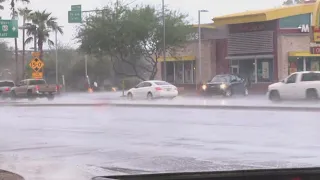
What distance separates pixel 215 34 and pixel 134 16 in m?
7.71

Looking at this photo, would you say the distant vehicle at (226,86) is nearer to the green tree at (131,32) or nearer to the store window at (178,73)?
the green tree at (131,32)

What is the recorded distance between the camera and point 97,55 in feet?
180

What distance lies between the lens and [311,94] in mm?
30672

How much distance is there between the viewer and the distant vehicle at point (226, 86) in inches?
1649

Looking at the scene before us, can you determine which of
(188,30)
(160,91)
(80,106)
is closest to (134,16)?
(188,30)

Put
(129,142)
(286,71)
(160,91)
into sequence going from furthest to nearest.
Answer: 1. (286,71)
2. (160,91)
3. (129,142)

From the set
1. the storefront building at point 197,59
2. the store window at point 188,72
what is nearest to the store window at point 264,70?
the storefront building at point 197,59

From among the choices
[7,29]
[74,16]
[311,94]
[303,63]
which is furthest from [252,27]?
[7,29]

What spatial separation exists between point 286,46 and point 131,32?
12938mm

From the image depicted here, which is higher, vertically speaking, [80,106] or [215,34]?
[215,34]

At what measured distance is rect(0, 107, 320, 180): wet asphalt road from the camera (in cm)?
1104

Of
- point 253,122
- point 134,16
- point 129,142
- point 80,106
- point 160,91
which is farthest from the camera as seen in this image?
point 134,16

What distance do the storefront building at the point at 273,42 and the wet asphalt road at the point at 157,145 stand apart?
24347mm

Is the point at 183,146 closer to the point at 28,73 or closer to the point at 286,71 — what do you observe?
the point at 286,71
